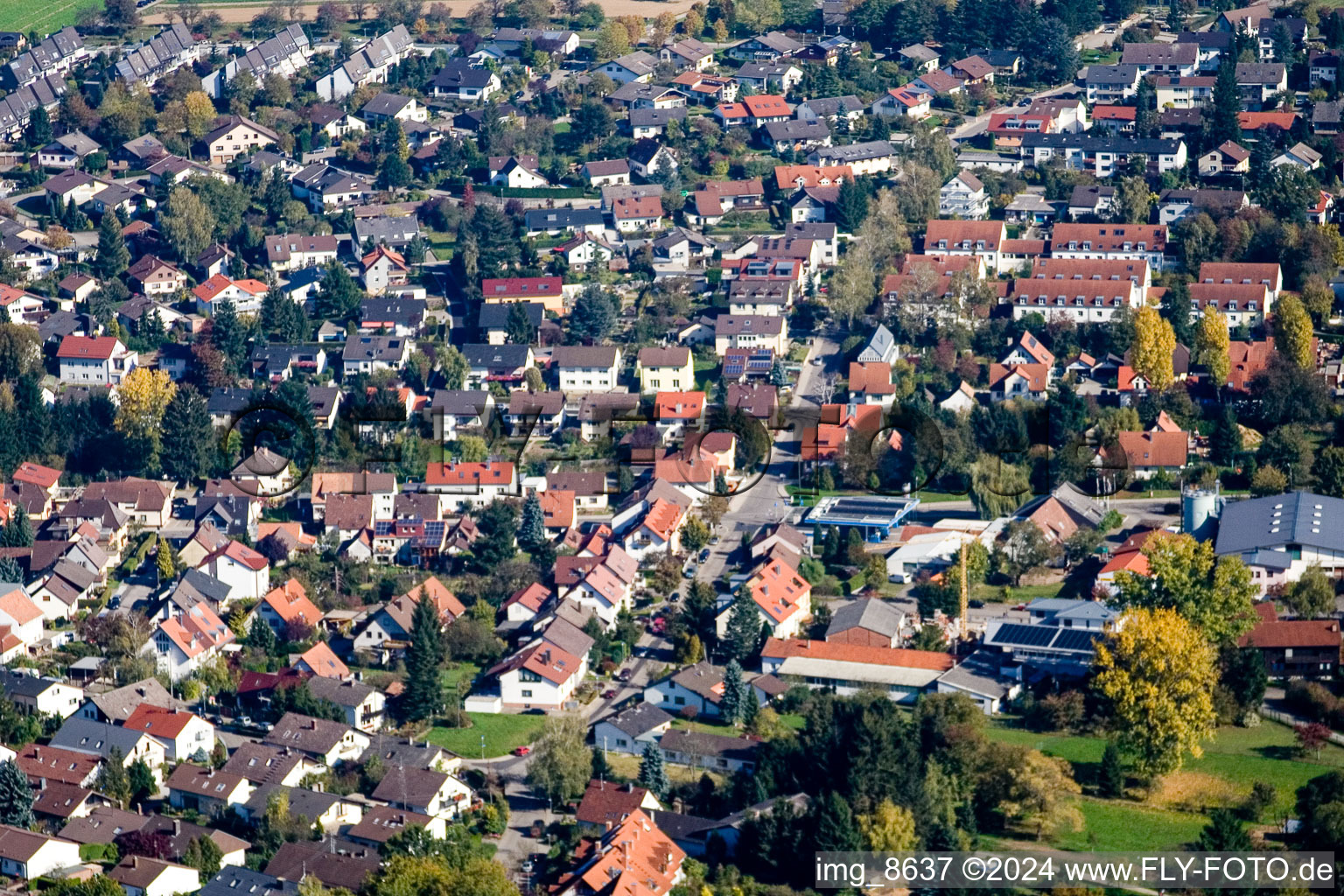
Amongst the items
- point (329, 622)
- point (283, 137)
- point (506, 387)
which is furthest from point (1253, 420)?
point (283, 137)

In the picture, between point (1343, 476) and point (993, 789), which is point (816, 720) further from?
point (1343, 476)

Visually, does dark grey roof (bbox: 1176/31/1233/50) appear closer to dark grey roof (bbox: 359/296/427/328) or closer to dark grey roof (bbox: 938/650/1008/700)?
dark grey roof (bbox: 359/296/427/328)

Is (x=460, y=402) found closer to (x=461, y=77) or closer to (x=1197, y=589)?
(x=1197, y=589)

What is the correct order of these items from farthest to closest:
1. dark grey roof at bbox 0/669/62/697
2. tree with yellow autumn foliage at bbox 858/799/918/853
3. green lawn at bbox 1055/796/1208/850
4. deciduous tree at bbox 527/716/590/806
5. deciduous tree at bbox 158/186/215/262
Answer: deciduous tree at bbox 158/186/215/262 → dark grey roof at bbox 0/669/62/697 → deciduous tree at bbox 527/716/590/806 → green lawn at bbox 1055/796/1208/850 → tree with yellow autumn foliage at bbox 858/799/918/853

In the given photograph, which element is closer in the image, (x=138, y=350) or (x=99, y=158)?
(x=138, y=350)

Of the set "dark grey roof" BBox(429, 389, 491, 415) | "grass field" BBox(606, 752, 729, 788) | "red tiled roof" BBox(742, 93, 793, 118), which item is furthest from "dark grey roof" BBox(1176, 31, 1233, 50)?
"grass field" BBox(606, 752, 729, 788)

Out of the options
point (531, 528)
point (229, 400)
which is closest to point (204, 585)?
point (531, 528)

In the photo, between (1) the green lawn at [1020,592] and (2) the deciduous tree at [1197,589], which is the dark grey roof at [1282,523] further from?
(1) the green lawn at [1020,592]

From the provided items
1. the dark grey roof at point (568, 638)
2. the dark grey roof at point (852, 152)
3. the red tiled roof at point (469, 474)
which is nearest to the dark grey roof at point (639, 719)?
the dark grey roof at point (568, 638)
